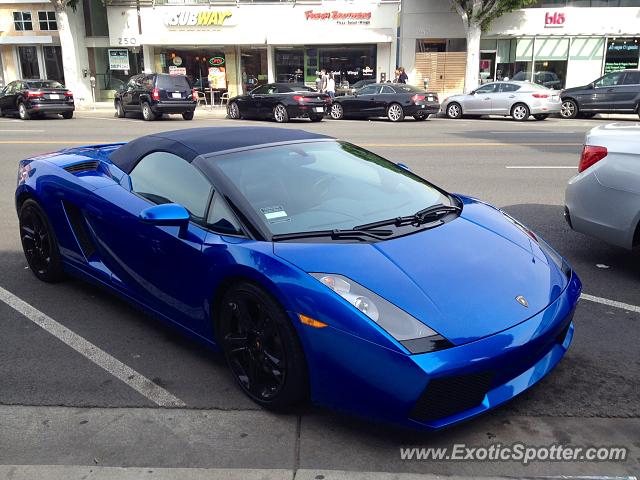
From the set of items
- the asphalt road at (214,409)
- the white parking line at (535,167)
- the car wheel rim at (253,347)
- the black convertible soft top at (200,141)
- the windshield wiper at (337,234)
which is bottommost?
the asphalt road at (214,409)

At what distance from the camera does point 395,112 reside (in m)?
21.2

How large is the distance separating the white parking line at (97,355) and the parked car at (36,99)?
20.4 metres

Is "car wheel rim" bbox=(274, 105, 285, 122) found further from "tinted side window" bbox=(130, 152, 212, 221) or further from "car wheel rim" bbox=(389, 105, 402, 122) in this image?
"tinted side window" bbox=(130, 152, 212, 221)

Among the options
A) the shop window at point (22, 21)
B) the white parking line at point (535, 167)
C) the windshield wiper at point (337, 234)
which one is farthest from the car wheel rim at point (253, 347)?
the shop window at point (22, 21)

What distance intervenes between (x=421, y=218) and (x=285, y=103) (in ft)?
57.3

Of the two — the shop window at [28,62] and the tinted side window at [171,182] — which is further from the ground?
the shop window at [28,62]

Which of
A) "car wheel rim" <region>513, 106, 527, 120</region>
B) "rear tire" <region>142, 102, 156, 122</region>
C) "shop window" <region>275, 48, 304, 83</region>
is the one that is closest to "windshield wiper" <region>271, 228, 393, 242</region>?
"car wheel rim" <region>513, 106, 527, 120</region>

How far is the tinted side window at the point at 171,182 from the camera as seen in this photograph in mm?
3609

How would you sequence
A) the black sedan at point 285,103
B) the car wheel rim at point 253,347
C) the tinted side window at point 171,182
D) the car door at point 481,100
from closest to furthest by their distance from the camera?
the car wheel rim at point 253,347
the tinted side window at point 171,182
the black sedan at point 285,103
the car door at point 481,100

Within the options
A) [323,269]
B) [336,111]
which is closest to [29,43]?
[336,111]

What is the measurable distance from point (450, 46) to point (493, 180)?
2306cm

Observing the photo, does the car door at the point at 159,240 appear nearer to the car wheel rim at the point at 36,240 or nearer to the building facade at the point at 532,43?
the car wheel rim at the point at 36,240

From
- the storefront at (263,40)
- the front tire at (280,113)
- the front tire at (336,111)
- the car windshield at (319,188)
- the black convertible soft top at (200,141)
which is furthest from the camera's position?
the storefront at (263,40)

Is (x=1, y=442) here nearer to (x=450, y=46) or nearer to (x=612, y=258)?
(x=612, y=258)
